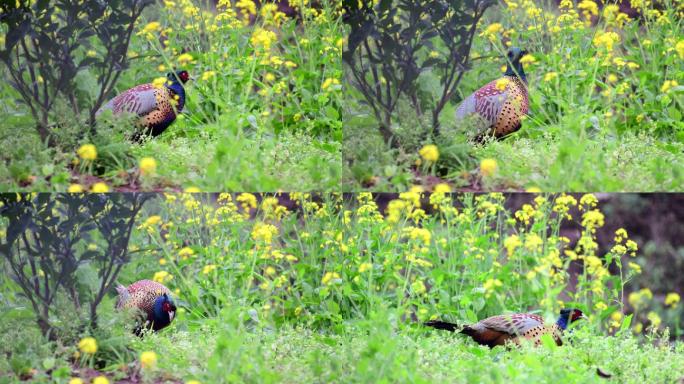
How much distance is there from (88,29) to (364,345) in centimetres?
180

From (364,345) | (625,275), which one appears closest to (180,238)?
(364,345)

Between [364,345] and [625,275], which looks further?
[625,275]

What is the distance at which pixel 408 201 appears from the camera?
437cm

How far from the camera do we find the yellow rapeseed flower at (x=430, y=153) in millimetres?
4289

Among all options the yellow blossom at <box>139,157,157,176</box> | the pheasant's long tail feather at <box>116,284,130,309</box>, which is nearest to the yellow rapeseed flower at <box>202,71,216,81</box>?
the yellow blossom at <box>139,157,157,176</box>

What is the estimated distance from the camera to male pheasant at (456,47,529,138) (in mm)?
4336

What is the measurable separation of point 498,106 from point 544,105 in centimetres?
22

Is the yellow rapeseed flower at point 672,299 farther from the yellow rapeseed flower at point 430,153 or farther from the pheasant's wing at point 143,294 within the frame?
the pheasant's wing at point 143,294

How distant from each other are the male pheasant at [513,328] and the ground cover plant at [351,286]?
58 mm

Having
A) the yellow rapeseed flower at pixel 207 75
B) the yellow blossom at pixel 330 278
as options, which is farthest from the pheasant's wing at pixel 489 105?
the yellow rapeseed flower at pixel 207 75

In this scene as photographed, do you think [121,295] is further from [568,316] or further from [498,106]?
[568,316]

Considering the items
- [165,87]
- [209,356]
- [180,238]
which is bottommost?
[209,356]

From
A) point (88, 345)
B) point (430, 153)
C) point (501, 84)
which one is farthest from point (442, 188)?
point (88, 345)

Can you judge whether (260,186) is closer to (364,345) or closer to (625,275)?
(364,345)
